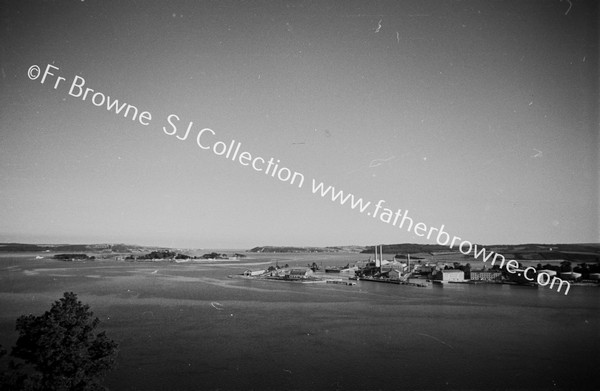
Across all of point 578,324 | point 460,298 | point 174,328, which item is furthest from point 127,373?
point 460,298

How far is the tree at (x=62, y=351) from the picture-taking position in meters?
3.01

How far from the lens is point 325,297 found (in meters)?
12.8

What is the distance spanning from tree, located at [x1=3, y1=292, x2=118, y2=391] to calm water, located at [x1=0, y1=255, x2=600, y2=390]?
2.02 metres

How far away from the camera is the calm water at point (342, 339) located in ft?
17.4

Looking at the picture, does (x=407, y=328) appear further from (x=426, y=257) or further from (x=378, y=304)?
(x=426, y=257)

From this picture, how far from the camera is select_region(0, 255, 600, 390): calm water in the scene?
5297 mm

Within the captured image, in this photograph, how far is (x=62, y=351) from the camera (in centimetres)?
307

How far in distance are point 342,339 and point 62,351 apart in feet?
16.9

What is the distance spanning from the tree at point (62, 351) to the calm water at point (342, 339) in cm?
202

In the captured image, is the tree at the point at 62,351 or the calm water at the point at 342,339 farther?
the calm water at the point at 342,339

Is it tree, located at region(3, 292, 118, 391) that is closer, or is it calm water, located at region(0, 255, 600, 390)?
tree, located at region(3, 292, 118, 391)

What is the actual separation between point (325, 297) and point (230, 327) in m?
5.54

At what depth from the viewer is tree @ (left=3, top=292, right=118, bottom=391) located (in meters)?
3.01

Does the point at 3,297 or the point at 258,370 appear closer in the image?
the point at 258,370
